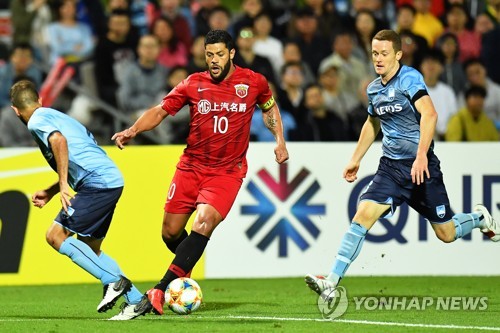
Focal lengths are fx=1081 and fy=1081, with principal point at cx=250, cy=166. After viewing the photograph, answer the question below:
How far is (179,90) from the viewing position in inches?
368

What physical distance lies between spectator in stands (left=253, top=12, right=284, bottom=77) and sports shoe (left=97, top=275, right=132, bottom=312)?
322 inches

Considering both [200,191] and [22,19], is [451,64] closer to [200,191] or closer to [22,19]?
[22,19]

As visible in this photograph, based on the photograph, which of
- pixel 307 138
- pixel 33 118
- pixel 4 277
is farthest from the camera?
pixel 307 138

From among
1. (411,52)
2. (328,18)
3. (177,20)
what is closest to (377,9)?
(328,18)

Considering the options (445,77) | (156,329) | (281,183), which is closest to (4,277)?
(281,183)

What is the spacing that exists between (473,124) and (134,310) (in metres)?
7.86

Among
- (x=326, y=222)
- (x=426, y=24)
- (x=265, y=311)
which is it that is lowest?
(x=326, y=222)

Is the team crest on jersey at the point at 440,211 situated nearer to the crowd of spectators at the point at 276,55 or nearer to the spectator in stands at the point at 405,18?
the crowd of spectators at the point at 276,55

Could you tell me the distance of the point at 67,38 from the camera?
16.0 meters

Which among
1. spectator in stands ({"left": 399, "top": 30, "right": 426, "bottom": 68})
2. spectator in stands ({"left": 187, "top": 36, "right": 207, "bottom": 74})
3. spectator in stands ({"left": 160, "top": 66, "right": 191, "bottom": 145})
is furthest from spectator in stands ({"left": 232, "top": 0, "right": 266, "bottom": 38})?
spectator in stands ({"left": 399, "top": 30, "right": 426, "bottom": 68})

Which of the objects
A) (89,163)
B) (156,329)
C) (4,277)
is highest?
(89,163)

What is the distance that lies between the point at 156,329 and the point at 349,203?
508 centimetres

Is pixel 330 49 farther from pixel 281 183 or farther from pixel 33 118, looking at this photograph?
pixel 33 118

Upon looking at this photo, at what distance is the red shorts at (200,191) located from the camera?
924 cm
